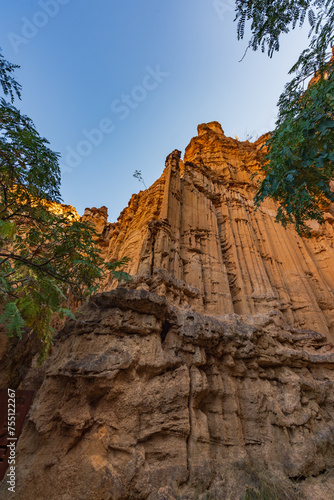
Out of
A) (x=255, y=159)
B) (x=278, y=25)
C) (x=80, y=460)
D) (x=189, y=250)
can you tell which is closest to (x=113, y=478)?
(x=80, y=460)

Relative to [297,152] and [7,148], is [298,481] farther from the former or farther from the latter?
[7,148]

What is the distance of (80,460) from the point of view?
3.95m

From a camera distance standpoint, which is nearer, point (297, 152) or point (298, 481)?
point (298, 481)

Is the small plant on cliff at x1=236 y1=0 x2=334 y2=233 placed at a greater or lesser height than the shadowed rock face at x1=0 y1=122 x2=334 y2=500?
greater

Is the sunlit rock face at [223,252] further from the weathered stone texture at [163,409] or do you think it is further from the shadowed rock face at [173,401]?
the weathered stone texture at [163,409]

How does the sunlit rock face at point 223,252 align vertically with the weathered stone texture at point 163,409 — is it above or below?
above

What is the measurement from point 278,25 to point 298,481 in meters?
11.4

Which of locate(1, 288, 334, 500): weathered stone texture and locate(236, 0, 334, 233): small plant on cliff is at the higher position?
locate(236, 0, 334, 233): small plant on cliff

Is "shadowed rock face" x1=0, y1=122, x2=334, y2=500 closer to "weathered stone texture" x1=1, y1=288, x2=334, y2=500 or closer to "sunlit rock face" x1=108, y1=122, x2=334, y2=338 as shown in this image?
"weathered stone texture" x1=1, y1=288, x2=334, y2=500

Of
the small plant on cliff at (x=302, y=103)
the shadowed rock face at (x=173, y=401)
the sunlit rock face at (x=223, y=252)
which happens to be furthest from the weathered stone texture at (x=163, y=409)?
the small plant on cliff at (x=302, y=103)

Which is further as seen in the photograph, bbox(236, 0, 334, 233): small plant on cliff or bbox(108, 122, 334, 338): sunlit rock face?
bbox(108, 122, 334, 338): sunlit rock face

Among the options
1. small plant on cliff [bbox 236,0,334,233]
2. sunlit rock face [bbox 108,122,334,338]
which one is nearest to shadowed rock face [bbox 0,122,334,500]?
sunlit rock face [bbox 108,122,334,338]

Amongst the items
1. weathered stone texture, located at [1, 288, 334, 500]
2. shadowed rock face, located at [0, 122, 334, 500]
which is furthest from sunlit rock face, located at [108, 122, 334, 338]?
weathered stone texture, located at [1, 288, 334, 500]

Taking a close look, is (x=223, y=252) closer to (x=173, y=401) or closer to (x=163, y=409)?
(x=173, y=401)
